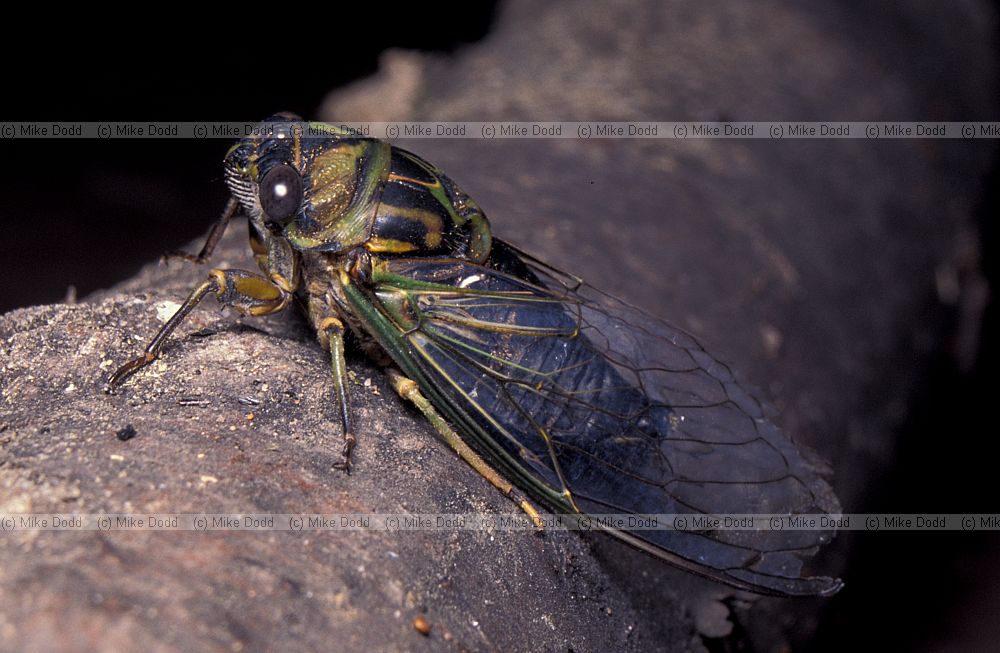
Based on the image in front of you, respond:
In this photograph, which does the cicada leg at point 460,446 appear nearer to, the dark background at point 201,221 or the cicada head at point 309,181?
the cicada head at point 309,181

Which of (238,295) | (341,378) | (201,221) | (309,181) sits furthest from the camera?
(201,221)

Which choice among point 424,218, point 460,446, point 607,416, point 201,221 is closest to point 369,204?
point 424,218

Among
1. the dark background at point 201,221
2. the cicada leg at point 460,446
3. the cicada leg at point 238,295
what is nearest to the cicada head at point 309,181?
the cicada leg at point 238,295

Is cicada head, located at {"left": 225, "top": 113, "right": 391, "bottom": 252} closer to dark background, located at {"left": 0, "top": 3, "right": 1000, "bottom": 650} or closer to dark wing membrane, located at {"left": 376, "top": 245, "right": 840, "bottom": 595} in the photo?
dark wing membrane, located at {"left": 376, "top": 245, "right": 840, "bottom": 595}

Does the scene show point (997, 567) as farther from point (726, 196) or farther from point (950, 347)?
point (726, 196)

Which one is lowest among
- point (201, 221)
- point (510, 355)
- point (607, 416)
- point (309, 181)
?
point (201, 221)

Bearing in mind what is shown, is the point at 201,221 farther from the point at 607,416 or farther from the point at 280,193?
the point at 607,416

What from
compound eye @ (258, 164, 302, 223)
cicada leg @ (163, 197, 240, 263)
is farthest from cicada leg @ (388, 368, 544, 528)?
cicada leg @ (163, 197, 240, 263)

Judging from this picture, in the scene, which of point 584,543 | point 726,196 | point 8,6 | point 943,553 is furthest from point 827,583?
point 8,6
